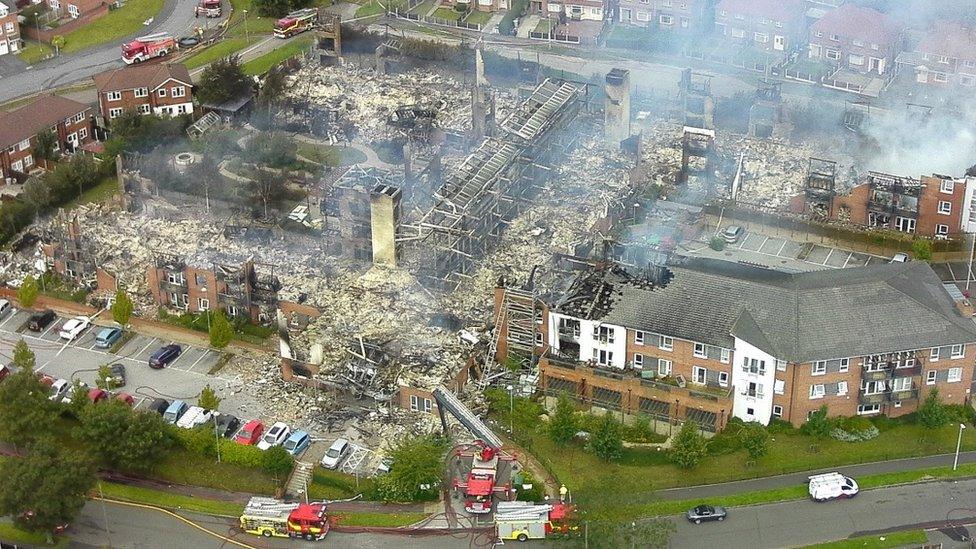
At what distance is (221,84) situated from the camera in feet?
351

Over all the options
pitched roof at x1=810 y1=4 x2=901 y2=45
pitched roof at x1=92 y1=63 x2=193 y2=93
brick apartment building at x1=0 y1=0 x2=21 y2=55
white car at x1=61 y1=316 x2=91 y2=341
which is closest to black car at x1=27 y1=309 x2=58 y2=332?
white car at x1=61 y1=316 x2=91 y2=341

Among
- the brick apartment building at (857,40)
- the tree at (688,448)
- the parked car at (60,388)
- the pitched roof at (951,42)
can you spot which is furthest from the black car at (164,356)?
the pitched roof at (951,42)

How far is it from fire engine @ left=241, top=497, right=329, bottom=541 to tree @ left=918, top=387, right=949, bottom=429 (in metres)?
30.1

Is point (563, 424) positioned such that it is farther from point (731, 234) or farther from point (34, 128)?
point (34, 128)

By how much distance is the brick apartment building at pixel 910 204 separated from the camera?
294 ft

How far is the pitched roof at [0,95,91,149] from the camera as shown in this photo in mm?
100375

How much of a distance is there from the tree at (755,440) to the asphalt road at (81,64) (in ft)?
219

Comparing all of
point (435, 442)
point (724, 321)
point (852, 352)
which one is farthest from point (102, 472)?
point (852, 352)

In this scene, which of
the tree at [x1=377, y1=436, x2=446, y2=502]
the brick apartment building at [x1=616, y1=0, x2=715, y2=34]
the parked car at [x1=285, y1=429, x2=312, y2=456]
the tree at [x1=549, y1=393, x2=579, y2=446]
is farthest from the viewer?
the brick apartment building at [x1=616, y1=0, x2=715, y2=34]

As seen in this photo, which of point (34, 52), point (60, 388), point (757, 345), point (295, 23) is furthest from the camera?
point (295, 23)

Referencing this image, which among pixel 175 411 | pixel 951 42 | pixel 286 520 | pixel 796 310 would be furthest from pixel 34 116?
pixel 951 42

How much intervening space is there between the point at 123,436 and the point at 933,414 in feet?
131

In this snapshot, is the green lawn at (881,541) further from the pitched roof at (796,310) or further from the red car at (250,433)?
the red car at (250,433)

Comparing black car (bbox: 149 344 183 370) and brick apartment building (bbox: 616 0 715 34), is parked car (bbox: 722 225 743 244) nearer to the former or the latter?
brick apartment building (bbox: 616 0 715 34)
